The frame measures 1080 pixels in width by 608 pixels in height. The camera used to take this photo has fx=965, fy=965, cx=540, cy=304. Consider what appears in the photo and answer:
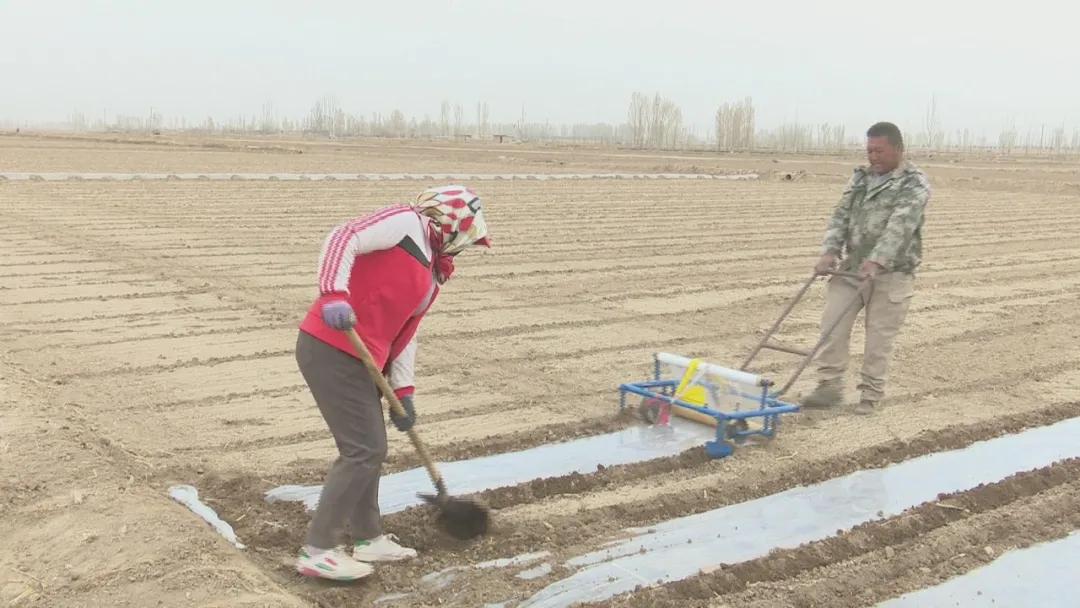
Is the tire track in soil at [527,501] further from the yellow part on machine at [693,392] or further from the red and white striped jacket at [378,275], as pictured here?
the red and white striped jacket at [378,275]

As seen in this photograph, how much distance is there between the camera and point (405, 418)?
3.86 meters

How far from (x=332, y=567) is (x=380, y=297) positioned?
42.5 inches

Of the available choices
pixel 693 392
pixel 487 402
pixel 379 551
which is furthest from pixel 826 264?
pixel 379 551

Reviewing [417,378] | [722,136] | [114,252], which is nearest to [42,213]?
[114,252]

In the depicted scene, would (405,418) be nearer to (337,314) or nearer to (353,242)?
(337,314)

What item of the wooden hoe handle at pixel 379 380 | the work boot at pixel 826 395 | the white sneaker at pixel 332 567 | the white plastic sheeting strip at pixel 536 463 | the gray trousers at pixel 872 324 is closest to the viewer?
the wooden hoe handle at pixel 379 380

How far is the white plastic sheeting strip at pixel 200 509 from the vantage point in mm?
4243

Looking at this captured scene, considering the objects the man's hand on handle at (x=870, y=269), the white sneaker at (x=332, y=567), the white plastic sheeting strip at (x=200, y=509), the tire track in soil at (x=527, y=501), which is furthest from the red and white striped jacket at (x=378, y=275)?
the man's hand on handle at (x=870, y=269)

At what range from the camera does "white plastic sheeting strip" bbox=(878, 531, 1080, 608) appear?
387 centimetres

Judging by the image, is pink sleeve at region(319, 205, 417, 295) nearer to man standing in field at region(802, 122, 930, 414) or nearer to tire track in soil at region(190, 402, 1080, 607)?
tire track in soil at region(190, 402, 1080, 607)

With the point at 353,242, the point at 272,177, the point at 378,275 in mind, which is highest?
the point at 353,242

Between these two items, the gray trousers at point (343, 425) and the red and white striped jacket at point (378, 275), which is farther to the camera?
the gray trousers at point (343, 425)

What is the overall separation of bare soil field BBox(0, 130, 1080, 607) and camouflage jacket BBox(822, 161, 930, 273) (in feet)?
3.37

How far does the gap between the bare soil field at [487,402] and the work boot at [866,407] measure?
0.36 ft
